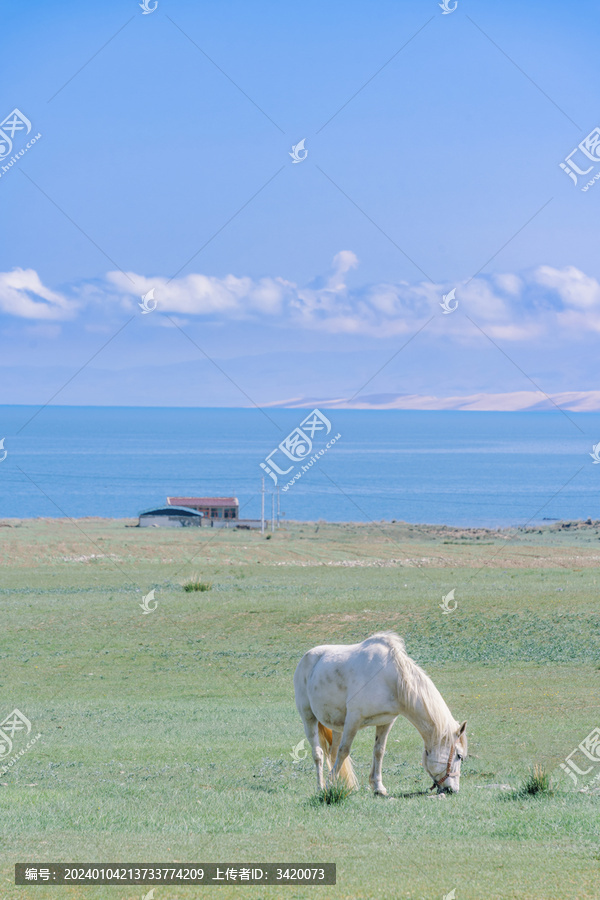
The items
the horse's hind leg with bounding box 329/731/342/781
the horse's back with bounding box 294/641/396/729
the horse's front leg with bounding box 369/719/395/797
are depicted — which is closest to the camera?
the horse's back with bounding box 294/641/396/729

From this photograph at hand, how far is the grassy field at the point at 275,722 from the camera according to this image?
832 cm

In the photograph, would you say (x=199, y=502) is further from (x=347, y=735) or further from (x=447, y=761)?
(x=447, y=761)

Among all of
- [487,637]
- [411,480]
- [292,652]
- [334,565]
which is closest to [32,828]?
[292,652]

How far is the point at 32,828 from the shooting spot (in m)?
9.87

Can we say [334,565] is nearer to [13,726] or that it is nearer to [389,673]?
[13,726]

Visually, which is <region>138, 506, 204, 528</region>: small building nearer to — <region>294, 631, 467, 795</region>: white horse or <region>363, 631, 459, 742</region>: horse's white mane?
<region>294, 631, 467, 795</region>: white horse

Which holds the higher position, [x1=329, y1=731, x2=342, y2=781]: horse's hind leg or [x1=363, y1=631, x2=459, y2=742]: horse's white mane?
[x1=363, y1=631, x2=459, y2=742]: horse's white mane

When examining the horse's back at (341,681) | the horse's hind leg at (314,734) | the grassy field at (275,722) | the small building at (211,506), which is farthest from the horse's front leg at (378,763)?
the small building at (211,506)

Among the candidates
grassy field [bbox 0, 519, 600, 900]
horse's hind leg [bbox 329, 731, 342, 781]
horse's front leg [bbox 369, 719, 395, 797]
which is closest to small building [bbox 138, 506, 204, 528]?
grassy field [bbox 0, 519, 600, 900]

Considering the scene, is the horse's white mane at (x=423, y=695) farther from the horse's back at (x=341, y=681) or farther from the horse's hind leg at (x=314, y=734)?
the horse's hind leg at (x=314, y=734)

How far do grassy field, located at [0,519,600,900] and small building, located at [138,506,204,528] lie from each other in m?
42.8

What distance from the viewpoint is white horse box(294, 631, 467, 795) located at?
1103 cm

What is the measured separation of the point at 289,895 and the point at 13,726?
12502 millimetres

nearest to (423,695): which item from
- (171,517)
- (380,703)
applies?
(380,703)
